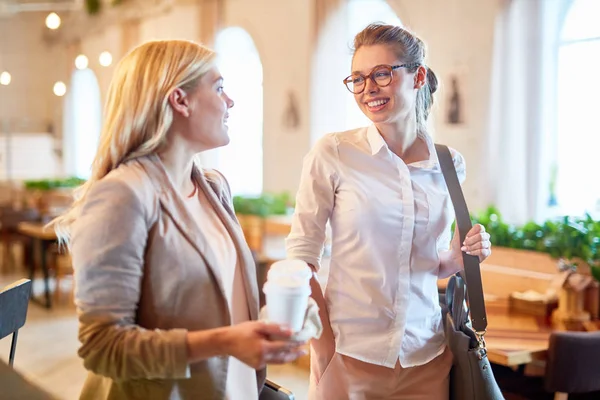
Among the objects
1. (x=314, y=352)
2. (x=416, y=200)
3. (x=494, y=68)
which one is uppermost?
(x=494, y=68)

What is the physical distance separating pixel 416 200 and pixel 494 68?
230 inches

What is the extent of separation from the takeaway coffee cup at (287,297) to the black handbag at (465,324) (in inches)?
30.9

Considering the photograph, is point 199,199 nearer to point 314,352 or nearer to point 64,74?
point 314,352

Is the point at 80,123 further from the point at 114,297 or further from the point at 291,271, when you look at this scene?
the point at 291,271

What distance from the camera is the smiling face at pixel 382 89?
77.0 inches

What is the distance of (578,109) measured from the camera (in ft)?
23.7

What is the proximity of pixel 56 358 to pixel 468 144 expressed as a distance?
197 inches

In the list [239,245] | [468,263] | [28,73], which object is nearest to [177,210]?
[239,245]

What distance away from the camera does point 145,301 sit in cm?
145

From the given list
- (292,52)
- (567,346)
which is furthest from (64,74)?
(567,346)

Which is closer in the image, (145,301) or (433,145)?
(145,301)

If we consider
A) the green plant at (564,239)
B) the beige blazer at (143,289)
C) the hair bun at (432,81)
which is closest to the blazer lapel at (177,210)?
the beige blazer at (143,289)

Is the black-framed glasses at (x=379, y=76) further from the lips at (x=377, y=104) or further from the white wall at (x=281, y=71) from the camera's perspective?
the white wall at (x=281, y=71)

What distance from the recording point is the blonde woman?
135cm
